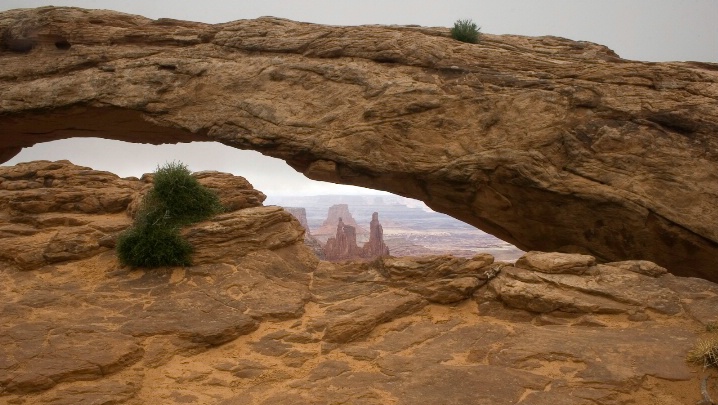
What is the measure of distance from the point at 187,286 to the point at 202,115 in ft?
24.8

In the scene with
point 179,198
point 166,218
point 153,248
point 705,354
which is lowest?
point 705,354

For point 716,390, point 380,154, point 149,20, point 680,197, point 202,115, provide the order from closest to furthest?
point 716,390, point 680,197, point 380,154, point 202,115, point 149,20

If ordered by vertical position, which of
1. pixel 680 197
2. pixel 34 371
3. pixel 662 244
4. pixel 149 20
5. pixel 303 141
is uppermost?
pixel 149 20

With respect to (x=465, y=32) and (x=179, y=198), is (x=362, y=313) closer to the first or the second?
(x=179, y=198)

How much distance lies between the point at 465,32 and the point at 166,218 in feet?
40.6

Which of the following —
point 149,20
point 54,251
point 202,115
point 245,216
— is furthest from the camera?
point 149,20

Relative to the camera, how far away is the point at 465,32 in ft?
58.8

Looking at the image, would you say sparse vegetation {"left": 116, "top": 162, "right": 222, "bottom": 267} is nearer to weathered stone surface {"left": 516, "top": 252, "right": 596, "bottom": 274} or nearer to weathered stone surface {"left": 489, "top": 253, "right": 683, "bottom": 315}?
weathered stone surface {"left": 489, "top": 253, "right": 683, "bottom": 315}

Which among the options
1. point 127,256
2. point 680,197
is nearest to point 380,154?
point 127,256

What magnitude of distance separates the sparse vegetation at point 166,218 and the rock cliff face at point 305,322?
344 millimetres

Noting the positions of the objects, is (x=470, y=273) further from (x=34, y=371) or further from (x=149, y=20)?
(x=149, y=20)

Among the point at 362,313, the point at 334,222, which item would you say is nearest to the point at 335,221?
the point at 334,222

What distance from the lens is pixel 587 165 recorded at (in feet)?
49.4

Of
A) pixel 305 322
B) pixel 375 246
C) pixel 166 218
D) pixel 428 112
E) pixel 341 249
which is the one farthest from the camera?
pixel 375 246
